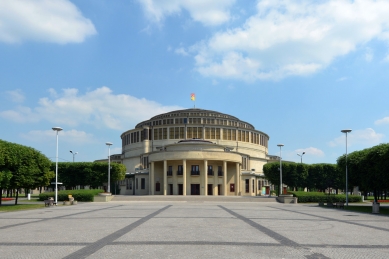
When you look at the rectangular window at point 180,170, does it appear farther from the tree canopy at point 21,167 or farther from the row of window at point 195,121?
the tree canopy at point 21,167

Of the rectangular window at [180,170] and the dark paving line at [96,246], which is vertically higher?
the rectangular window at [180,170]

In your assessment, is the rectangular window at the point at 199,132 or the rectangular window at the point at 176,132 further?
the rectangular window at the point at 199,132

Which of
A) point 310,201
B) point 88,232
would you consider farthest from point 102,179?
point 88,232

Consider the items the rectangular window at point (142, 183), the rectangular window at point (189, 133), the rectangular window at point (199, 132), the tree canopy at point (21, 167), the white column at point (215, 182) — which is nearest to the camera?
the tree canopy at point (21, 167)

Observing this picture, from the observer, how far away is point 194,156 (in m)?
69.4

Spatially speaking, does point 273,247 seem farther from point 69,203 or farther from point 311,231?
point 69,203

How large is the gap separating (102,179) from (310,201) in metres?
39.0

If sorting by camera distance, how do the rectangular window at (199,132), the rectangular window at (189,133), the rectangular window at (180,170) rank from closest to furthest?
the rectangular window at (180,170) < the rectangular window at (189,133) < the rectangular window at (199,132)

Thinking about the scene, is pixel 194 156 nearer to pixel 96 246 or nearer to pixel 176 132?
pixel 176 132

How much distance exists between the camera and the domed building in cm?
7156

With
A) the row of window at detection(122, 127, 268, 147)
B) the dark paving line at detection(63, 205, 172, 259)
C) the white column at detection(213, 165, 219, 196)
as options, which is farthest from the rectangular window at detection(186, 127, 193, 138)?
the dark paving line at detection(63, 205, 172, 259)

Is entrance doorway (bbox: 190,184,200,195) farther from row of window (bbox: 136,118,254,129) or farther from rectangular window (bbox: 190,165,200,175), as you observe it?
row of window (bbox: 136,118,254,129)

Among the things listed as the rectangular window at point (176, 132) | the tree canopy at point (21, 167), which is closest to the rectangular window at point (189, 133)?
the rectangular window at point (176, 132)

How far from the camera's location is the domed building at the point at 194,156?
71.6 meters
